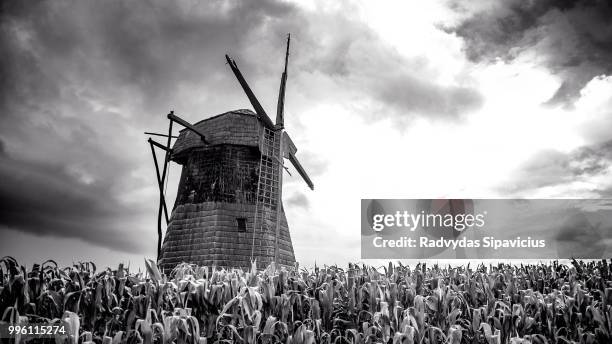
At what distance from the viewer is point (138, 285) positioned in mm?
5230

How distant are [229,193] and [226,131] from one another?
3799 millimetres

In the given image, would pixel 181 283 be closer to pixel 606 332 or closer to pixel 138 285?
pixel 138 285

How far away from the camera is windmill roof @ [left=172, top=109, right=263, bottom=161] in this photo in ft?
72.2

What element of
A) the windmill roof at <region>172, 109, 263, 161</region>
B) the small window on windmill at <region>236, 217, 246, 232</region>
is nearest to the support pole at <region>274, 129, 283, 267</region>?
the windmill roof at <region>172, 109, 263, 161</region>

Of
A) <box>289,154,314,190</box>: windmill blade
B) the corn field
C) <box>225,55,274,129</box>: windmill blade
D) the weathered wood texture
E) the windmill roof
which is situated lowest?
the corn field

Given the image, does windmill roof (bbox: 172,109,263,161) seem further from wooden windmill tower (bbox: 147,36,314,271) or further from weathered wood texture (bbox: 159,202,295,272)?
weathered wood texture (bbox: 159,202,295,272)

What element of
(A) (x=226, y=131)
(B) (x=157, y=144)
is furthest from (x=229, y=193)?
(B) (x=157, y=144)

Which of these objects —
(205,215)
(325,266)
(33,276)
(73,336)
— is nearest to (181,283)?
(73,336)

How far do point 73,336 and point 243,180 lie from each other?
58.5 feet

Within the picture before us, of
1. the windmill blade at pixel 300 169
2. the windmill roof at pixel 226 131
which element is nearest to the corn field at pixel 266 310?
the windmill roof at pixel 226 131

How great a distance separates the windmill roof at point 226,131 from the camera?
22016 millimetres

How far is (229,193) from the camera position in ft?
69.3

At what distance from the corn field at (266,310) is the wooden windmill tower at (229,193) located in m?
14.2

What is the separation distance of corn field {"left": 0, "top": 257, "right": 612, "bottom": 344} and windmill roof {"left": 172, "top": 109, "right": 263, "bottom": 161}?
16.1 metres
